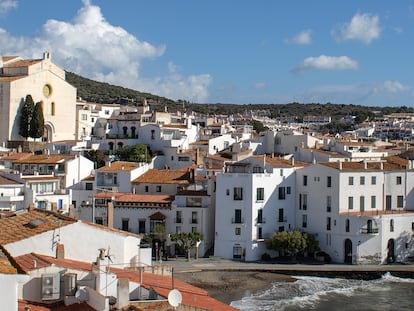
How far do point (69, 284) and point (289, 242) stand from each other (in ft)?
117

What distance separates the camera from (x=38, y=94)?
88.7 meters

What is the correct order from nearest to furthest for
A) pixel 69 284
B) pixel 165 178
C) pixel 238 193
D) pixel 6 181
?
pixel 69 284 → pixel 6 181 → pixel 238 193 → pixel 165 178

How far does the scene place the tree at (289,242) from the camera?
167ft

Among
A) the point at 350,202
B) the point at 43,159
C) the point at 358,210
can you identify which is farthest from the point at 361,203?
the point at 43,159

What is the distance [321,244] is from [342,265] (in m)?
3.12

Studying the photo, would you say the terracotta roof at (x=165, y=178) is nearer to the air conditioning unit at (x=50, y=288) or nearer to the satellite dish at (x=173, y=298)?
the air conditioning unit at (x=50, y=288)

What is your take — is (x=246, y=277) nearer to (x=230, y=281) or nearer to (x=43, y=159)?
(x=230, y=281)

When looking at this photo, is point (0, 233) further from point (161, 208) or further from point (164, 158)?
point (164, 158)

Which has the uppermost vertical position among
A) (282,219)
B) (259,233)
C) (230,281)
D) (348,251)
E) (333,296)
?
(282,219)

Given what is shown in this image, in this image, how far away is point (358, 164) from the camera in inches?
2184

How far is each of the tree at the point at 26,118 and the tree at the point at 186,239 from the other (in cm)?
3960

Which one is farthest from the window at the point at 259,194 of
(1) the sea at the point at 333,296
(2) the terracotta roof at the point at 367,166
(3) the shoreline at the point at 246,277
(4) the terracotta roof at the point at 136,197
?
(1) the sea at the point at 333,296

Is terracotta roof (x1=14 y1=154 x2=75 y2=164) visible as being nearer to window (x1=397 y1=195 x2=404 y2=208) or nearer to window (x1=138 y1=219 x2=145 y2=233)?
window (x1=138 y1=219 x2=145 y2=233)

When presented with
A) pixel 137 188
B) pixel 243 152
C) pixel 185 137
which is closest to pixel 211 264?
pixel 137 188
